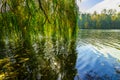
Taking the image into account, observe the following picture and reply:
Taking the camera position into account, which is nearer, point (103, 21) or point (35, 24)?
point (35, 24)

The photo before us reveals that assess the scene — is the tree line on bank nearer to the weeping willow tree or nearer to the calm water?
the calm water

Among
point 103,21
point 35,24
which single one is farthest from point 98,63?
point 103,21

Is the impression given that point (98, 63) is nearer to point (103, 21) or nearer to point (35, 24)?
point (35, 24)

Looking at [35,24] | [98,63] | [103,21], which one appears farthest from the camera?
[103,21]

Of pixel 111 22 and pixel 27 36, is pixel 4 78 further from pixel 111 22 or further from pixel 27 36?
pixel 111 22

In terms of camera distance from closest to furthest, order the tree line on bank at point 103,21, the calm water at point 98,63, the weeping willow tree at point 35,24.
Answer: the weeping willow tree at point 35,24, the calm water at point 98,63, the tree line on bank at point 103,21

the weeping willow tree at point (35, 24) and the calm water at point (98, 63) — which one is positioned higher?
the weeping willow tree at point (35, 24)

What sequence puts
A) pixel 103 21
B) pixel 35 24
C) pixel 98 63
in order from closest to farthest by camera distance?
pixel 35 24
pixel 98 63
pixel 103 21

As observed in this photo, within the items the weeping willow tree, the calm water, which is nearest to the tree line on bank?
the calm water

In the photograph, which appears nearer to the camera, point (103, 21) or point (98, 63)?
point (98, 63)

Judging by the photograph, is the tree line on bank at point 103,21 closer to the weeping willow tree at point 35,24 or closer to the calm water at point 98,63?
the calm water at point 98,63

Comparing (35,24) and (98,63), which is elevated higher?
(35,24)

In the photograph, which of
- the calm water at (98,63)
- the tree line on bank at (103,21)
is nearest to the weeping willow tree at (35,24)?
the calm water at (98,63)

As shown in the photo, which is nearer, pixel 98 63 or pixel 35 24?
pixel 35 24
